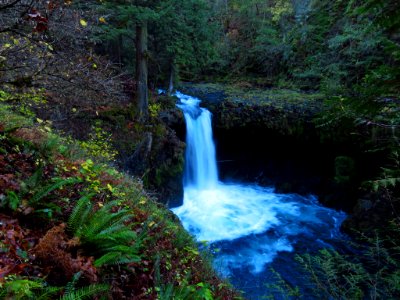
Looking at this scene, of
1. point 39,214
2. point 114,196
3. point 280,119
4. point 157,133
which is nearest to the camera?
point 39,214

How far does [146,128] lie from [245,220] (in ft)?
18.3

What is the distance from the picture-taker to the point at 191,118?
14898 mm

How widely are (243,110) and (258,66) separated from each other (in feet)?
27.5

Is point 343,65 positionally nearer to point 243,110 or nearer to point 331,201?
point 243,110

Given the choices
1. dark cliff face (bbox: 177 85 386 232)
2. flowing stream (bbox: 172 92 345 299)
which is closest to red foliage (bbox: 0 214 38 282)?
flowing stream (bbox: 172 92 345 299)

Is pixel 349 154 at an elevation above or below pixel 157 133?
below

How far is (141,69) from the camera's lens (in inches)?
423

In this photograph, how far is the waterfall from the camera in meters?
14.7

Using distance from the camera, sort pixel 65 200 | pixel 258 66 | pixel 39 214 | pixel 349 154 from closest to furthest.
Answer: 1. pixel 39 214
2. pixel 65 200
3. pixel 349 154
4. pixel 258 66

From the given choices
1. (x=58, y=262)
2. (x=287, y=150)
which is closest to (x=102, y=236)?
(x=58, y=262)

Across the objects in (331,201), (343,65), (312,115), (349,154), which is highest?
(343,65)

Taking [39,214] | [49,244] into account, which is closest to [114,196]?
[39,214]

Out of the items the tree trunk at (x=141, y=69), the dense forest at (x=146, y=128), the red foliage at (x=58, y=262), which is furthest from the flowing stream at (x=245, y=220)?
the red foliage at (x=58, y=262)

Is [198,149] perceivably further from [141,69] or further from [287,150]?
[141,69]
